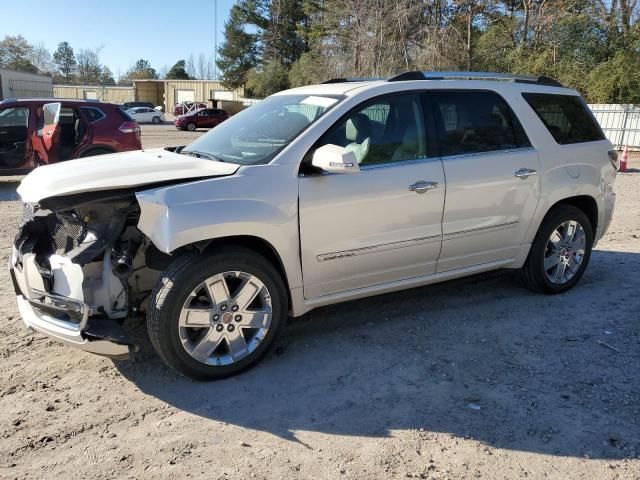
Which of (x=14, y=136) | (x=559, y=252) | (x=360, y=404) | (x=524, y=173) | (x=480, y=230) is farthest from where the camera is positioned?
(x=14, y=136)

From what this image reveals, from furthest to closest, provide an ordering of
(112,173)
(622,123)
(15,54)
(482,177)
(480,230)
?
(15,54) → (622,123) → (480,230) → (482,177) → (112,173)

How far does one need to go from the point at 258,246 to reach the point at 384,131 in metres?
1.30

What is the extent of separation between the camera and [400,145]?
425 cm

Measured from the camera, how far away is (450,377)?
374cm

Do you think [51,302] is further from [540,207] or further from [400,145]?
[540,207]

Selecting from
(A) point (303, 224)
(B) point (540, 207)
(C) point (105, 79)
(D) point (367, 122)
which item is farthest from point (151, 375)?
(C) point (105, 79)

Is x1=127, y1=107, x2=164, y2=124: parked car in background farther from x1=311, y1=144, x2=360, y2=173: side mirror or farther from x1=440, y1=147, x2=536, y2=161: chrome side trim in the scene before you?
x1=311, y1=144, x2=360, y2=173: side mirror

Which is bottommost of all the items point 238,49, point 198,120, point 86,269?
point 86,269

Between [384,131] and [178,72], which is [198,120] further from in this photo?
[178,72]

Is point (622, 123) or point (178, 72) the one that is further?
point (178, 72)

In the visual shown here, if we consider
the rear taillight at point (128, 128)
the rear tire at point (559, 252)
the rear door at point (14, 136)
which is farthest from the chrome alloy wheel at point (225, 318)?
the rear door at point (14, 136)

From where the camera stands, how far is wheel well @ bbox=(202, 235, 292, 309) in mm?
3611

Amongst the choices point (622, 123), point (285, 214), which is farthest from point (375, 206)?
point (622, 123)

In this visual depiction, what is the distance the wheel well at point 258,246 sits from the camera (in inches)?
142
